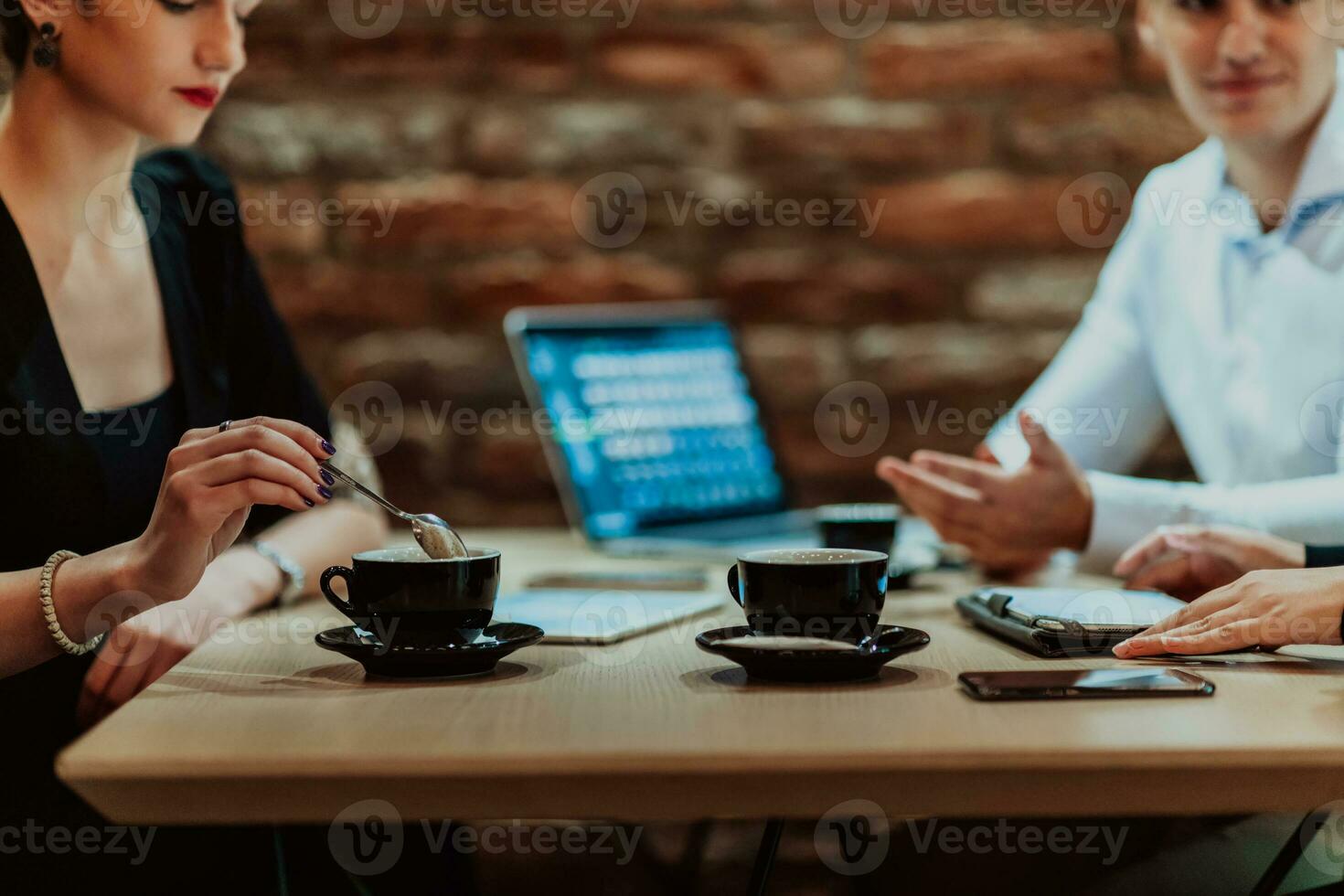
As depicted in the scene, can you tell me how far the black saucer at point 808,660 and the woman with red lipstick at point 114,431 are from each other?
1.09ft

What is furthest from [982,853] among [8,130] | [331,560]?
[8,130]

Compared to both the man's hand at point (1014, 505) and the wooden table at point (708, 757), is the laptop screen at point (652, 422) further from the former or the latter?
the wooden table at point (708, 757)

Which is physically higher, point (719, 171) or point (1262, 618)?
point (719, 171)

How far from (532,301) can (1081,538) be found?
1.05 m

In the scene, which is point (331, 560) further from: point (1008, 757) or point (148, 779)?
point (1008, 757)

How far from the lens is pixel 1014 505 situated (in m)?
1.36

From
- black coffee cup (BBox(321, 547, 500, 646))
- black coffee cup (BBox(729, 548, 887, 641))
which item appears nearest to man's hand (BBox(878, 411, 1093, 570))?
black coffee cup (BBox(729, 548, 887, 641))

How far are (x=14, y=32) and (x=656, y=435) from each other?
2.84 feet

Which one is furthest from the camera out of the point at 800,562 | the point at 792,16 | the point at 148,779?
the point at 792,16

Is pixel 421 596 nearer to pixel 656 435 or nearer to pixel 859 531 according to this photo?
pixel 859 531

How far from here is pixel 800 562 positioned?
35.2 inches

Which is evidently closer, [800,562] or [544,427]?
[800,562]

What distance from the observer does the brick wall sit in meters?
2.07

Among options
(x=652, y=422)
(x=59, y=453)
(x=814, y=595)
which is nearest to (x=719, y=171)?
(x=652, y=422)
